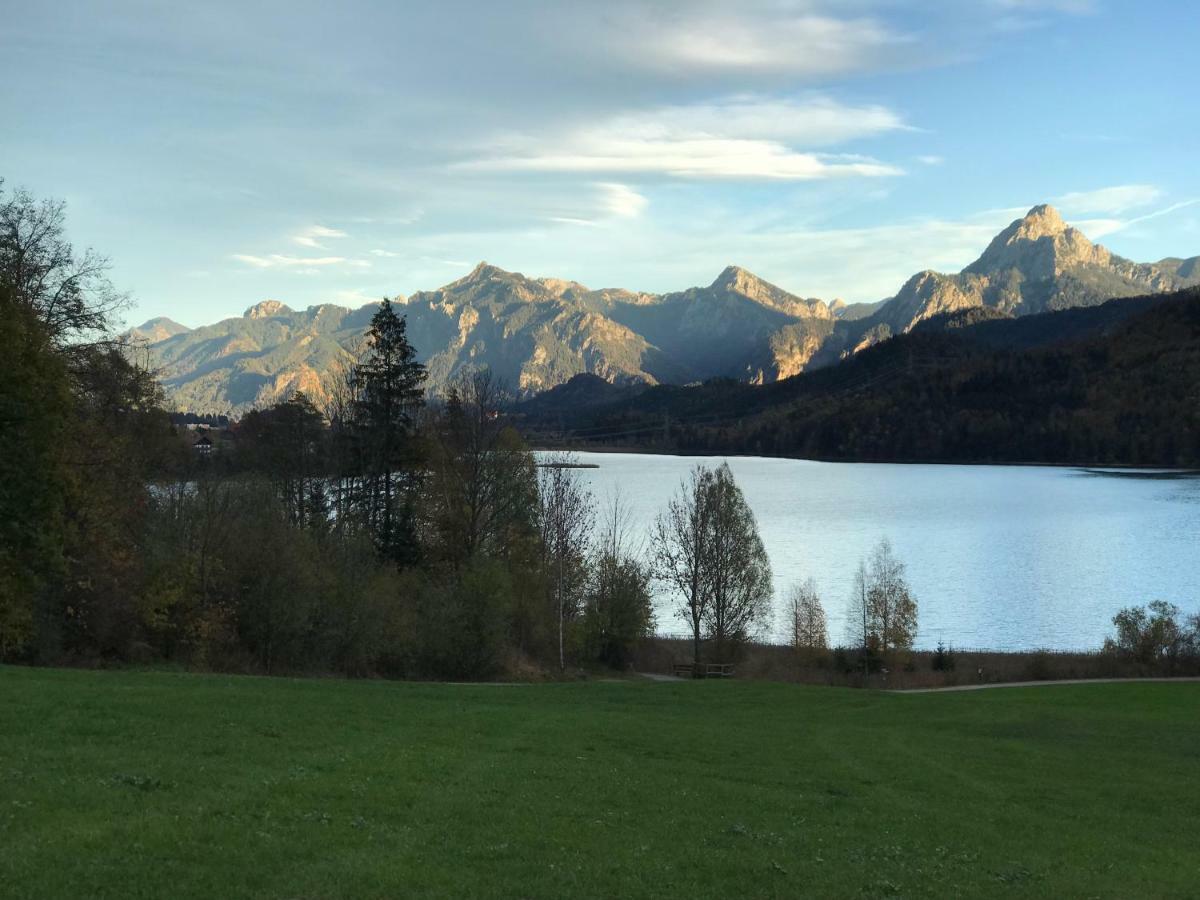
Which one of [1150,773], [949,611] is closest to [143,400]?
[1150,773]

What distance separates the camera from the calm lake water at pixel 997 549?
73.3m

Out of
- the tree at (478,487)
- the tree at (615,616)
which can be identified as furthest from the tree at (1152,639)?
the tree at (478,487)

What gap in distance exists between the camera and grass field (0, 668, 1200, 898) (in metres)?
11.3

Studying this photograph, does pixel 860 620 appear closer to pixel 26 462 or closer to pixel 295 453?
pixel 295 453

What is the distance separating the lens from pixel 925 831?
17547mm

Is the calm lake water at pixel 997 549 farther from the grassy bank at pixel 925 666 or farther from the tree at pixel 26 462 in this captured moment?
the tree at pixel 26 462

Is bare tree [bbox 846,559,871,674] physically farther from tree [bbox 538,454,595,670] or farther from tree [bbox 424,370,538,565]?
tree [bbox 424,370,538,565]

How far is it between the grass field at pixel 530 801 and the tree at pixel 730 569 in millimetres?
33934

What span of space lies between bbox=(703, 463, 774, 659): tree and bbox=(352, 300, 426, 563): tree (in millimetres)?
21077

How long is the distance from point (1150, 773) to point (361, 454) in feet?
143

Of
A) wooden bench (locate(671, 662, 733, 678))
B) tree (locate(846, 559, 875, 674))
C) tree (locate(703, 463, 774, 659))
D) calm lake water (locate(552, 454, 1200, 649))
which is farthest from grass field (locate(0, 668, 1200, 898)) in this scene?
calm lake water (locate(552, 454, 1200, 649))

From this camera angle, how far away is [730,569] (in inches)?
2569

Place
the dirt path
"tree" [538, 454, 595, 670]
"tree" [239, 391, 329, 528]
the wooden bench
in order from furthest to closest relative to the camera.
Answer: "tree" [239, 391, 329, 528]
"tree" [538, 454, 595, 670]
the wooden bench
the dirt path

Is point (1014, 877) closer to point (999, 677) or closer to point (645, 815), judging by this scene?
point (645, 815)
